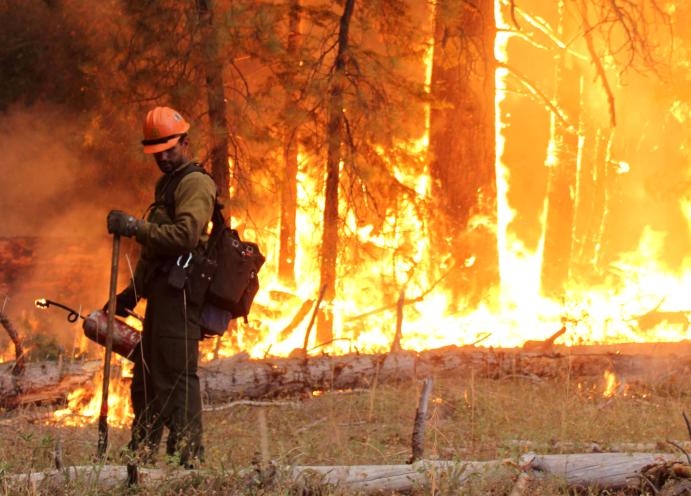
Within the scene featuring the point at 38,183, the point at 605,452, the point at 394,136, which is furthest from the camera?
the point at 38,183

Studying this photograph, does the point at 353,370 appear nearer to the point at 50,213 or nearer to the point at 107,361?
the point at 107,361

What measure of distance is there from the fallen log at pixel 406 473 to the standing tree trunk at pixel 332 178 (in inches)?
235

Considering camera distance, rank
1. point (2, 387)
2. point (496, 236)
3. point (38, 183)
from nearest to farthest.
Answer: point (2, 387) → point (496, 236) → point (38, 183)

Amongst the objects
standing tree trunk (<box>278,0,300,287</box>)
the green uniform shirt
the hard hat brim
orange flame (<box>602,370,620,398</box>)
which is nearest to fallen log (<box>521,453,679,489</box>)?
the green uniform shirt

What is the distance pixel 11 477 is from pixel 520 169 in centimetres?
1698

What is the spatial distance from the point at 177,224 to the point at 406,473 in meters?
1.79

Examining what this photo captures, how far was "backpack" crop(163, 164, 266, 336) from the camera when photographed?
5.59 m

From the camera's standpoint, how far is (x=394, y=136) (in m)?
11.5

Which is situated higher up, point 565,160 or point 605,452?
point 565,160

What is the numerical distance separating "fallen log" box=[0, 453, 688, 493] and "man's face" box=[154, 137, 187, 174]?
173 cm

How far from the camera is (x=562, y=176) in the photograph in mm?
19516

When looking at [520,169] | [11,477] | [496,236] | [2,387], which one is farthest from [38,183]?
[11,477]

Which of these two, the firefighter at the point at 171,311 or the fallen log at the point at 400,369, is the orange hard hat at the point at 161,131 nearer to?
the firefighter at the point at 171,311

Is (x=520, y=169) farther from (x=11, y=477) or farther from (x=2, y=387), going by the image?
(x=11, y=477)
